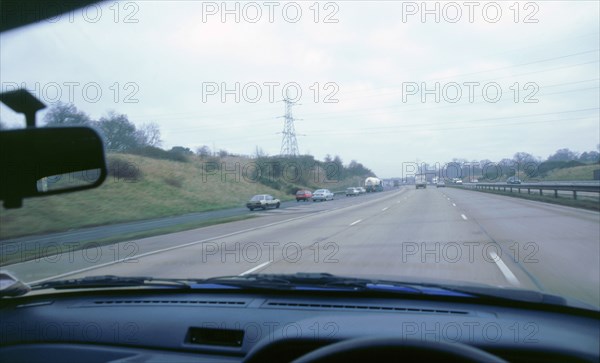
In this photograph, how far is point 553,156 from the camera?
73.1 ft

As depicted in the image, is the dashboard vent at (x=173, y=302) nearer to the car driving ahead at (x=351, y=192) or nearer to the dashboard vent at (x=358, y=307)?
the dashboard vent at (x=358, y=307)

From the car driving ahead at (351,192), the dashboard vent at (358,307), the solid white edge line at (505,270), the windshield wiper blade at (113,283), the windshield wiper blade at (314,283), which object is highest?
the windshield wiper blade at (314,283)

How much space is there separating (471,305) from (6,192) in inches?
139

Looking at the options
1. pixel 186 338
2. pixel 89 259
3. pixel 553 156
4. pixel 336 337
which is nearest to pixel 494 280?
pixel 336 337

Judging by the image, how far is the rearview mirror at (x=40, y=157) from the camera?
8.59 ft

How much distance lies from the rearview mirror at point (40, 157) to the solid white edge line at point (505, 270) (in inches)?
234

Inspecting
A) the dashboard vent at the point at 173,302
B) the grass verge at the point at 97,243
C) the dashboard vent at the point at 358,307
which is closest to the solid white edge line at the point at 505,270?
the dashboard vent at the point at 358,307

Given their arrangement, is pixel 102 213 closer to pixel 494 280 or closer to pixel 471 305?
pixel 494 280

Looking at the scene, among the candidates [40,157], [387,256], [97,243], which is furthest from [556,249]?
[97,243]

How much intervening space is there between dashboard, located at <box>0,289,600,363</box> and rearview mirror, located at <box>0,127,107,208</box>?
1.45m

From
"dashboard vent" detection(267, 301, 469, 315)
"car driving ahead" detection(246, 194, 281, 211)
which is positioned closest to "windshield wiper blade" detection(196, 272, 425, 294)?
"dashboard vent" detection(267, 301, 469, 315)

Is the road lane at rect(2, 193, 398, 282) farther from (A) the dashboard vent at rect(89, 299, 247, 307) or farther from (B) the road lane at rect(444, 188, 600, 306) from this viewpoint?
(B) the road lane at rect(444, 188, 600, 306)

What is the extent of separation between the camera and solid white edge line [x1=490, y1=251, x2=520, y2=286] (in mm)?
6852

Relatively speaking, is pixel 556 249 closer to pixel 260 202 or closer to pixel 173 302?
pixel 173 302
